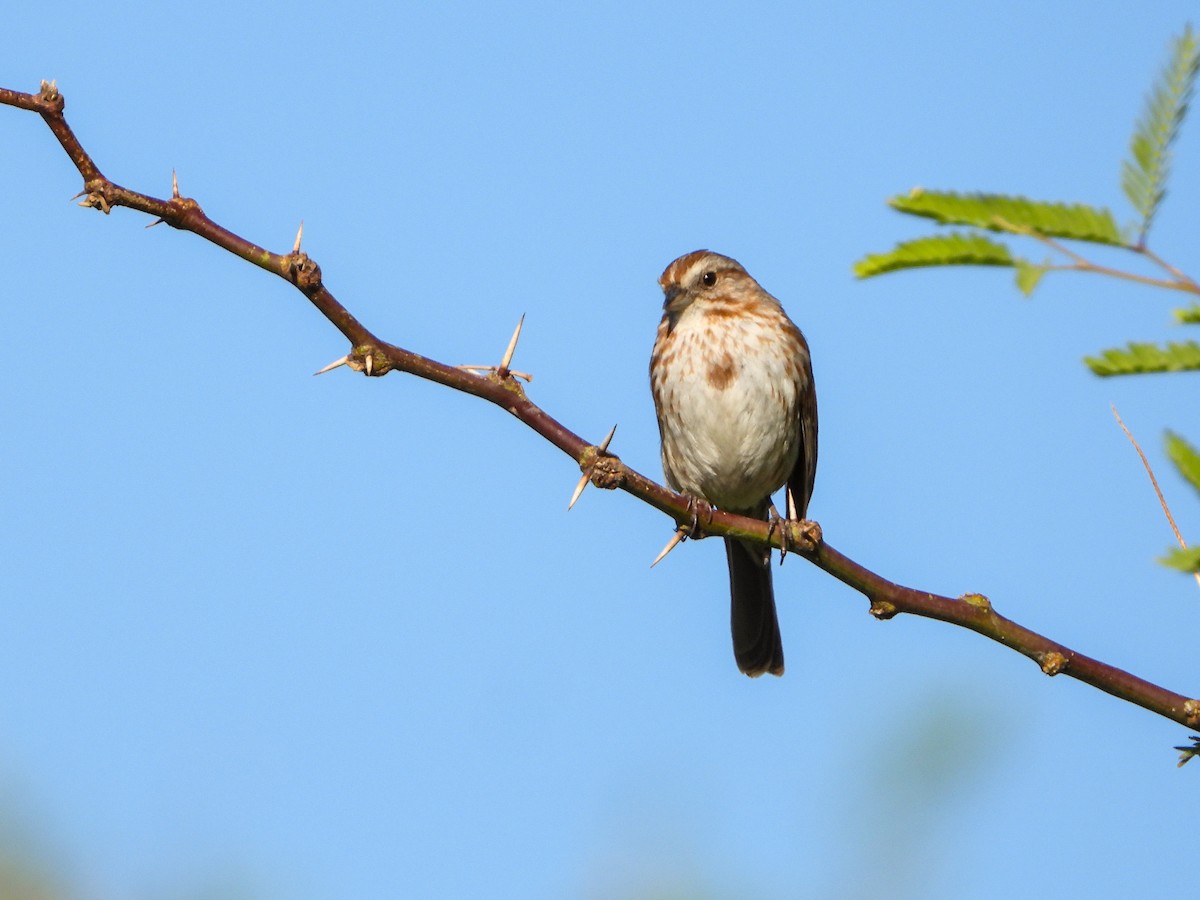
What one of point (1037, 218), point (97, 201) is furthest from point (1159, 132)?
point (97, 201)

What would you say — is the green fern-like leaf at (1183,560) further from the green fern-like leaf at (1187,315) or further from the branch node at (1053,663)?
the branch node at (1053,663)

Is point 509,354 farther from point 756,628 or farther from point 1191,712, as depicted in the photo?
point 756,628

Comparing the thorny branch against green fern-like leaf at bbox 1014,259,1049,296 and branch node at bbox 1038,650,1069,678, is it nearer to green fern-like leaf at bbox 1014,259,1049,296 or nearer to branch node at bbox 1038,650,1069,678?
branch node at bbox 1038,650,1069,678

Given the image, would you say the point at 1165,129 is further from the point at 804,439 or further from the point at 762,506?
the point at 762,506

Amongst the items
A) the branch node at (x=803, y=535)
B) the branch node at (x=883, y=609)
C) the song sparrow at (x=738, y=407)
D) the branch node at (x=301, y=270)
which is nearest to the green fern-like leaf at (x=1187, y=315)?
the branch node at (x=883, y=609)

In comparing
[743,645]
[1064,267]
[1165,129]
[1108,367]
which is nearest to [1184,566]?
[1108,367]

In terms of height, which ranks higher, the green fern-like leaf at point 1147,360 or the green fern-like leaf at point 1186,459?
the green fern-like leaf at point 1147,360

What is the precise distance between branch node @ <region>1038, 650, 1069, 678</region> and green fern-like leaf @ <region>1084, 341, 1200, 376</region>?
4.24ft

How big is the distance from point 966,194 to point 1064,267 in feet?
0.59

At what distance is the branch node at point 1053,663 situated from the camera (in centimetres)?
329

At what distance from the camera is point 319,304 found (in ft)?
11.3

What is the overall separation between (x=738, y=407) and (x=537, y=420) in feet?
12.6

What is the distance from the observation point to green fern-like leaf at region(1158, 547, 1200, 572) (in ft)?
6.91

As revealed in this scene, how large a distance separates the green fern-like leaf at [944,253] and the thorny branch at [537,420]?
133 centimetres
